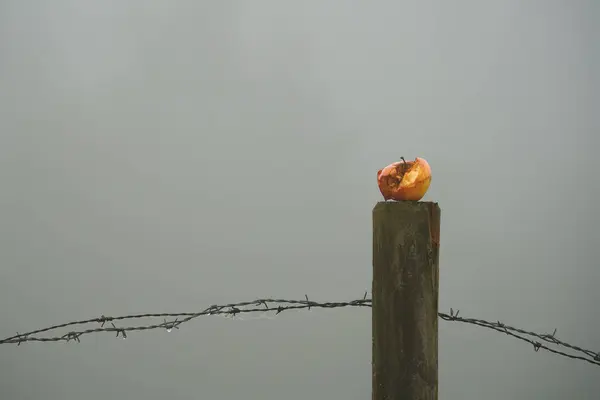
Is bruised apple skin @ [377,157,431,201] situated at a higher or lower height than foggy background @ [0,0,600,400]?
lower

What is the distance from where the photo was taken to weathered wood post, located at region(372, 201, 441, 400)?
82cm

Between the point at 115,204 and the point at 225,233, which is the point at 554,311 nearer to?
the point at 225,233

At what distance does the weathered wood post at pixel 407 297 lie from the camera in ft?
2.69

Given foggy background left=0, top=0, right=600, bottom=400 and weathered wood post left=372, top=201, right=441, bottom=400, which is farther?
foggy background left=0, top=0, right=600, bottom=400

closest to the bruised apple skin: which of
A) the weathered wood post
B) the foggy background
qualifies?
the weathered wood post

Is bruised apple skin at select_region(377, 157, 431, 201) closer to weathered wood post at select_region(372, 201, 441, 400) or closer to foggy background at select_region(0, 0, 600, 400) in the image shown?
weathered wood post at select_region(372, 201, 441, 400)

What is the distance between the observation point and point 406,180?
883 millimetres

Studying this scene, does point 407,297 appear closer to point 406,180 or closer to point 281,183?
point 406,180

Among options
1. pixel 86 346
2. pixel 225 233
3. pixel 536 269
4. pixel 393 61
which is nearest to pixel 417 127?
pixel 393 61

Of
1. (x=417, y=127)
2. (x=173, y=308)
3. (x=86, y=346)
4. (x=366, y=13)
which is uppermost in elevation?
(x=366, y=13)

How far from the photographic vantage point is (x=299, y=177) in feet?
8.21

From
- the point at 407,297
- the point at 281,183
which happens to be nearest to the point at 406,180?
the point at 407,297

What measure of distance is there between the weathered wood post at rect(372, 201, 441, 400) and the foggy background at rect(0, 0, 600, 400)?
5.38ft

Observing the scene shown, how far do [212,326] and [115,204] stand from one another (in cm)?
A: 80
